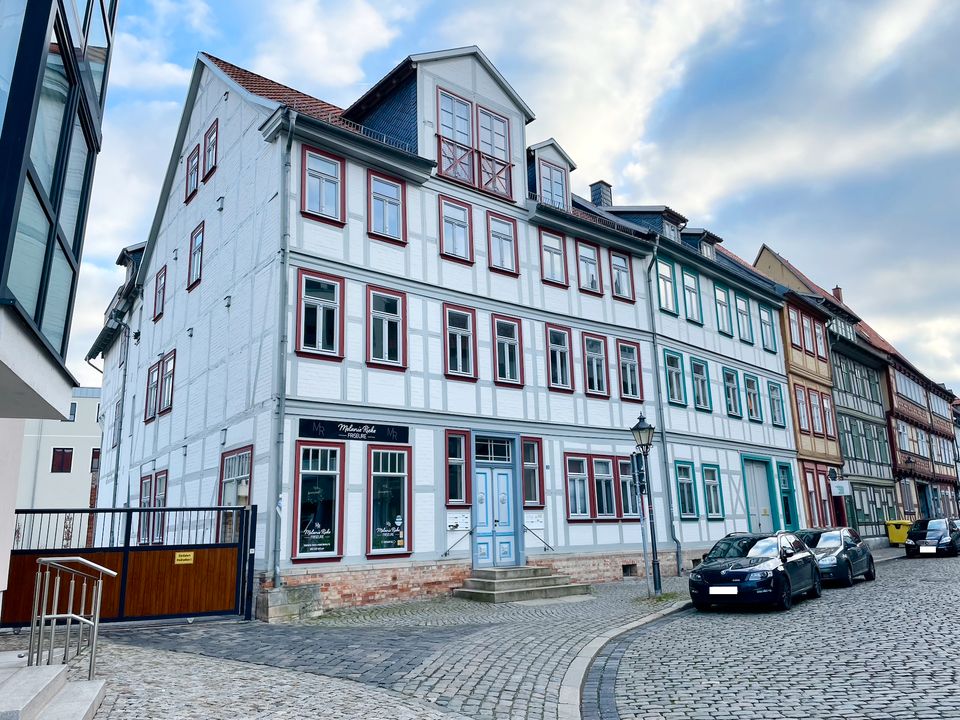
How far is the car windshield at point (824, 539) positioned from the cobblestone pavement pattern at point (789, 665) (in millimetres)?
4506

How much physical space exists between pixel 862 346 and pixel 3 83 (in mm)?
42837

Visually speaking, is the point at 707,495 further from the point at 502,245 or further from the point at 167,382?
the point at 167,382

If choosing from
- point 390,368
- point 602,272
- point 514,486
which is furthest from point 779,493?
point 390,368

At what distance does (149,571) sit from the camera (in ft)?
43.9

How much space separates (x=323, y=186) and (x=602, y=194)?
17835 millimetres

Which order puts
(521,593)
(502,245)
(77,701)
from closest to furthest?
(77,701) → (521,593) → (502,245)

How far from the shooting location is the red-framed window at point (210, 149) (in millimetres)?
21859

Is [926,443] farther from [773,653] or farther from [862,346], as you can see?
[773,653]

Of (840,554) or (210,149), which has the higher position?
(210,149)

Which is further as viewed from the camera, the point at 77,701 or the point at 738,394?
the point at 738,394

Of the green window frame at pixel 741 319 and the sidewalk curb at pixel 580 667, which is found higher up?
the green window frame at pixel 741 319

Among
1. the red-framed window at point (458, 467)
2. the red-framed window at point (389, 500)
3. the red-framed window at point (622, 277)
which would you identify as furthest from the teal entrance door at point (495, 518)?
the red-framed window at point (622, 277)

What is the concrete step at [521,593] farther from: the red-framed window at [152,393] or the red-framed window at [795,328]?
the red-framed window at [795,328]

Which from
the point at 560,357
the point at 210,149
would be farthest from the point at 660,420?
the point at 210,149
